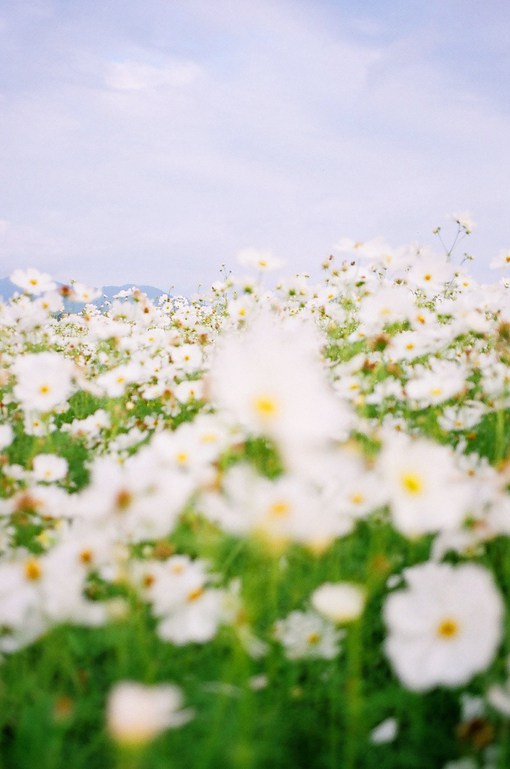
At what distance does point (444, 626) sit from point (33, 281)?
2.84 meters

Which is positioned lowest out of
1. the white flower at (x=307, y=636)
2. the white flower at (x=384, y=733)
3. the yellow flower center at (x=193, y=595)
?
the white flower at (x=384, y=733)

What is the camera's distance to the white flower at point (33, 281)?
302cm

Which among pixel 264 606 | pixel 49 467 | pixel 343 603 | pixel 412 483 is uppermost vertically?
pixel 49 467

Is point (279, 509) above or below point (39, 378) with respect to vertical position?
below

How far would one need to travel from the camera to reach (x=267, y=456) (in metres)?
2.05

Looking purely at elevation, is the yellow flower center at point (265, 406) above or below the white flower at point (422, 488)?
above

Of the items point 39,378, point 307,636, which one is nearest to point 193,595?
point 307,636

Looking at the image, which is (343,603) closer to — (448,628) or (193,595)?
(448,628)

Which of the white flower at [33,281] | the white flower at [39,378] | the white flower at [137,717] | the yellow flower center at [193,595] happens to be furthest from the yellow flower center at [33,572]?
the white flower at [33,281]

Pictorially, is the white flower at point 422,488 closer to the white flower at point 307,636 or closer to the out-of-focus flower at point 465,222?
the white flower at point 307,636

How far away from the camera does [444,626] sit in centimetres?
85

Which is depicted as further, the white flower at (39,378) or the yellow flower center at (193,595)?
Result: the white flower at (39,378)

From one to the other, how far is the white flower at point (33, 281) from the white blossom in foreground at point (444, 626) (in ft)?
8.61

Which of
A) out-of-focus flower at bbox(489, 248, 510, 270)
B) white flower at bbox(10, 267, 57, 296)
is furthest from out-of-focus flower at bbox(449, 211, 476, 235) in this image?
white flower at bbox(10, 267, 57, 296)
